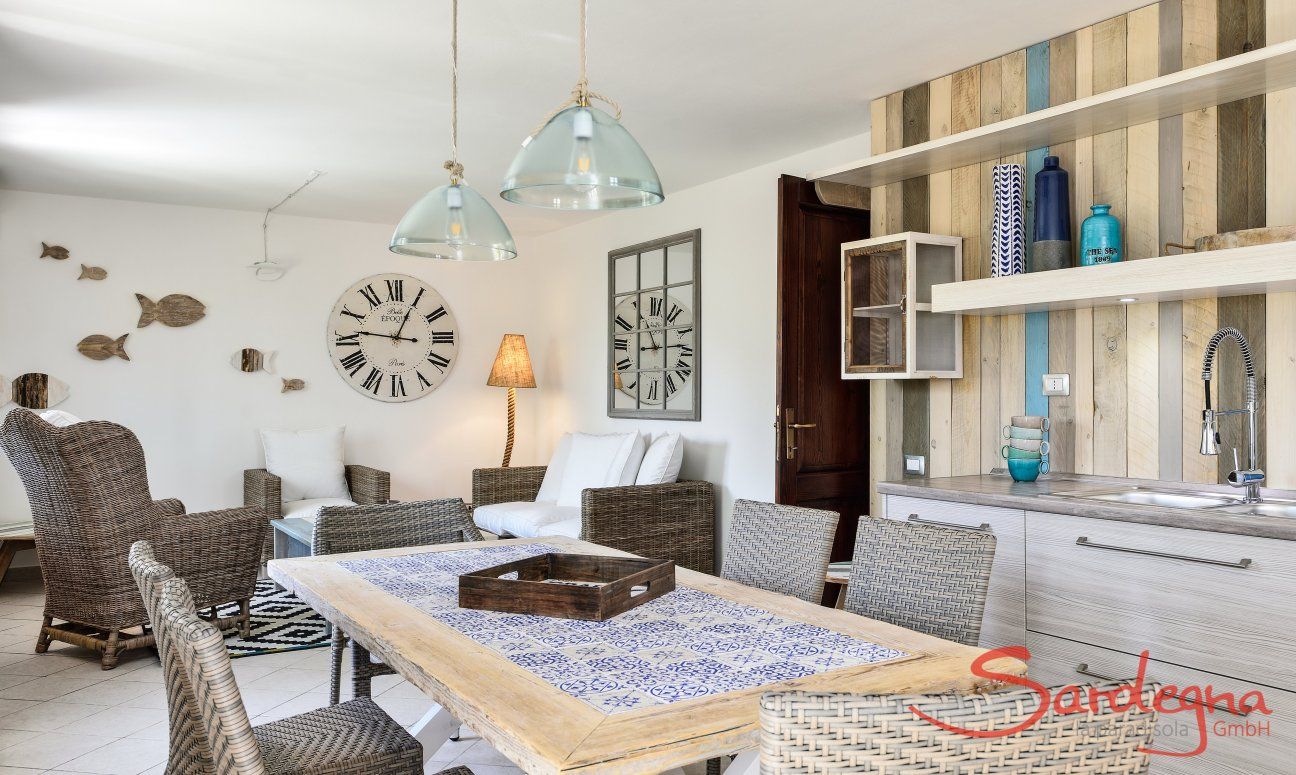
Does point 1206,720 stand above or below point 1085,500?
below

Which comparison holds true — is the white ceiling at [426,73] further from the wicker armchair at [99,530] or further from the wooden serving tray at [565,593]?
the wooden serving tray at [565,593]

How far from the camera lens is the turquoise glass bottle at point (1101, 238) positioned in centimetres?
284

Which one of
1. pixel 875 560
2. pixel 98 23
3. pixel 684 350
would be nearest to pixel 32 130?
pixel 98 23

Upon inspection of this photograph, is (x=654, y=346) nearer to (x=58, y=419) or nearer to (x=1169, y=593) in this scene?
(x=58, y=419)

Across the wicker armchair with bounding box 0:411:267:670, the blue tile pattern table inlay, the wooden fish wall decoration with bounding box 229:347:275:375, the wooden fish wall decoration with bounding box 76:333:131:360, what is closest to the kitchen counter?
the blue tile pattern table inlay

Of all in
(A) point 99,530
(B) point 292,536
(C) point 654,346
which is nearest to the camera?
(A) point 99,530

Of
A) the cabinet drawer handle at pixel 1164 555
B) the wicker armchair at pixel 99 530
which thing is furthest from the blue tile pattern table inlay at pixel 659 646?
the wicker armchair at pixel 99 530

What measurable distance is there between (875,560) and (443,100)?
2665 millimetres

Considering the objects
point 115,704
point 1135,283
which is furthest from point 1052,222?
point 115,704

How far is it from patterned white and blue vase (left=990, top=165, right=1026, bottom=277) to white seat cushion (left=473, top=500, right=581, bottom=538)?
8.75ft

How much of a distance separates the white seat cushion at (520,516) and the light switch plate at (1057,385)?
103 inches

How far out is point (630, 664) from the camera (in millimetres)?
1570

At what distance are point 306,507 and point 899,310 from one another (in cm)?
381

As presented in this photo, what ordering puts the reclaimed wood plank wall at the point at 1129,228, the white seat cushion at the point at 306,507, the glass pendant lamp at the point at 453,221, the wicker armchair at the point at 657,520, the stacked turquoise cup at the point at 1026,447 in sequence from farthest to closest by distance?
the white seat cushion at the point at 306,507, the wicker armchair at the point at 657,520, the stacked turquoise cup at the point at 1026,447, the reclaimed wood plank wall at the point at 1129,228, the glass pendant lamp at the point at 453,221
